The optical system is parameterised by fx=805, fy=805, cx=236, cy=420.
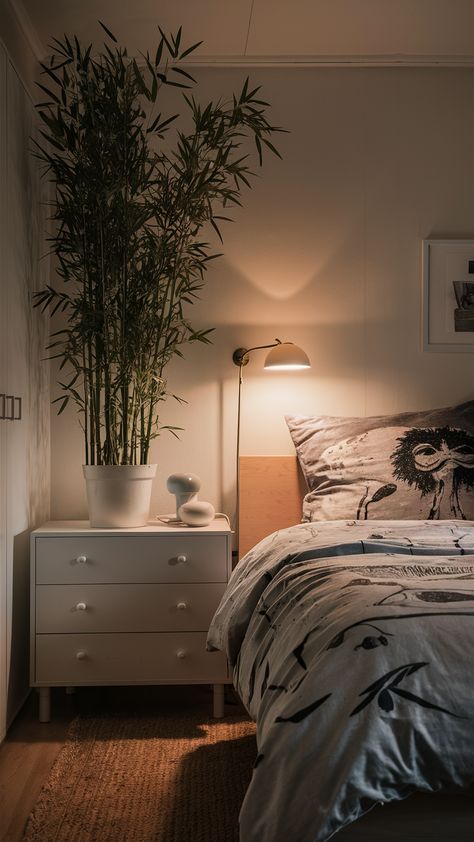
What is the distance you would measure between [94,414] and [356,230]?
1.35 meters

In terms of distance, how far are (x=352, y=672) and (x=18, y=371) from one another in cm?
182

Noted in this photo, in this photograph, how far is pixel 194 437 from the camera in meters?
3.34

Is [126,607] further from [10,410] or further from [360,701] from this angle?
[360,701]

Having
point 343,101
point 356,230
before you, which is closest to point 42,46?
point 343,101

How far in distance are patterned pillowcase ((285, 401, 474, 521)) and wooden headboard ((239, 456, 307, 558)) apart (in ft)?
0.58

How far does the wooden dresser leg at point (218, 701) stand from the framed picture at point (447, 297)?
1.61 metres

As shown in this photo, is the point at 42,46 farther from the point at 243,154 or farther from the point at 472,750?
the point at 472,750

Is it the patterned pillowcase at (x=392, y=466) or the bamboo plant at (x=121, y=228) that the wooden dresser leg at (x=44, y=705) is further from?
the patterned pillowcase at (x=392, y=466)

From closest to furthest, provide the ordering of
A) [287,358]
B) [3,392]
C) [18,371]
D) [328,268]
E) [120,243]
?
[3,392] < [18,371] < [120,243] < [287,358] < [328,268]

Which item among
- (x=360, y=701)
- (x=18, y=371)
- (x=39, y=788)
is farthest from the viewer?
(x=18, y=371)

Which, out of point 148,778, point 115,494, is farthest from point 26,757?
point 115,494

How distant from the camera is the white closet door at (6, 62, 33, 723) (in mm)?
2711

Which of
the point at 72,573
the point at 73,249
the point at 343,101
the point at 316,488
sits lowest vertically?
the point at 72,573

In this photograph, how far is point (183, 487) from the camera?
3.00 metres
